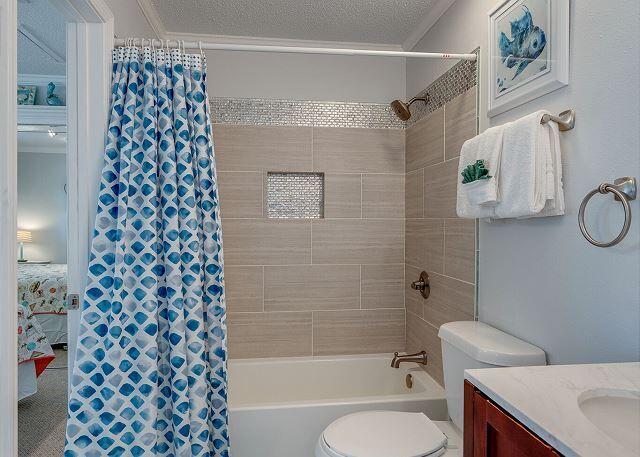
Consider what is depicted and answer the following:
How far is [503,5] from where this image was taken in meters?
1.75

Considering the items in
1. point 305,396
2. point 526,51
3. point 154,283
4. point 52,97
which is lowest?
point 305,396

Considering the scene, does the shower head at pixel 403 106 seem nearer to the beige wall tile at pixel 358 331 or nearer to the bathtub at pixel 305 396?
the beige wall tile at pixel 358 331

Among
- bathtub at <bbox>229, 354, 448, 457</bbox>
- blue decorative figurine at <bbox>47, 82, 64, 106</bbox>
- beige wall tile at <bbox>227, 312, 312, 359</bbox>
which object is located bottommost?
bathtub at <bbox>229, 354, 448, 457</bbox>

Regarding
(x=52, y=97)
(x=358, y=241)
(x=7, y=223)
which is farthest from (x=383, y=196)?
(x=52, y=97)

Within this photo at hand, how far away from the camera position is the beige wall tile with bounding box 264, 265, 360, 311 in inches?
112

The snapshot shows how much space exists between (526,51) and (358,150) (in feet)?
4.58

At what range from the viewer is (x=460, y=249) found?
7.04 ft

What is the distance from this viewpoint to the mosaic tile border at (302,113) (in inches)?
110

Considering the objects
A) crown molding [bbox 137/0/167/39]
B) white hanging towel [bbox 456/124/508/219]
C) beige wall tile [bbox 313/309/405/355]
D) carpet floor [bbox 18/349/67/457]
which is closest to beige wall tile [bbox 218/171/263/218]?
beige wall tile [bbox 313/309/405/355]

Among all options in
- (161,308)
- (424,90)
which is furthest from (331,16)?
(161,308)

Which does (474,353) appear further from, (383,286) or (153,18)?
(153,18)

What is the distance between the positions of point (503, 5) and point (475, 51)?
0.93 feet

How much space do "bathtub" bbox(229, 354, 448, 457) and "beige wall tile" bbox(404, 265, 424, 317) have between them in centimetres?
35

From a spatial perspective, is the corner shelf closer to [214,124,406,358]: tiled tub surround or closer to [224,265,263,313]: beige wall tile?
[214,124,406,358]: tiled tub surround
